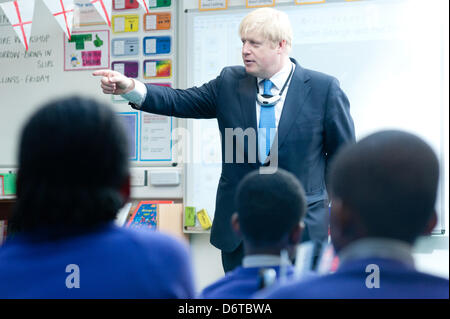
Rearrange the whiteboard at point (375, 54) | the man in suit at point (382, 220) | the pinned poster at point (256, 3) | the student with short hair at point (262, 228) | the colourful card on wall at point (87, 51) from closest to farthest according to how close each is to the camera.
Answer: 1. the man in suit at point (382, 220)
2. the student with short hair at point (262, 228)
3. the whiteboard at point (375, 54)
4. the pinned poster at point (256, 3)
5. the colourful card on wall at point (87, 51)

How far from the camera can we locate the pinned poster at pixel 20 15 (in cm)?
252

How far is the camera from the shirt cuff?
54.4 inches

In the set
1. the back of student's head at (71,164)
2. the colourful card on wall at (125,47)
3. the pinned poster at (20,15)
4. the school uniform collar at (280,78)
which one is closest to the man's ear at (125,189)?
the back of student's head at (71,164)

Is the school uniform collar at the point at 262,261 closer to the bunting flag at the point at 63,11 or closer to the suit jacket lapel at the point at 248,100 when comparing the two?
the suit jacket lapel at the point at 248,100

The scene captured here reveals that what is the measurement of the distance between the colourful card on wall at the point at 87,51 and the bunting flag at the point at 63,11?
72 mm

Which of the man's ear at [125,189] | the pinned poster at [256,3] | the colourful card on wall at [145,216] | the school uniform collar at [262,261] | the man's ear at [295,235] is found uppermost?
the pinned poster at [256,3]

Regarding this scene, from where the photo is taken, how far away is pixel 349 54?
238 cm

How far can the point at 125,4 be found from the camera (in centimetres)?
267

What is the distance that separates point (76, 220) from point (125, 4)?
2.26 meters

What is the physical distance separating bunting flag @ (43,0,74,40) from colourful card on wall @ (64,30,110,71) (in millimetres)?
72

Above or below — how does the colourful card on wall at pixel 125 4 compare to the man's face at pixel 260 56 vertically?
above

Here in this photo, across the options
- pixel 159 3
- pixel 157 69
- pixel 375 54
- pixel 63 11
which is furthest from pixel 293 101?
pixel 63 11
